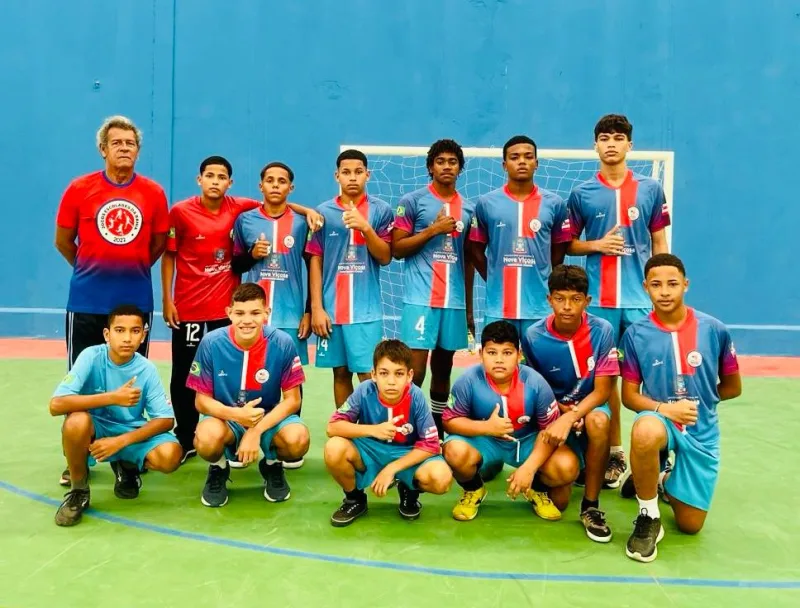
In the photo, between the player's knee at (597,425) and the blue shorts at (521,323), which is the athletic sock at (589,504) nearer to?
the player's knee at (597,425)

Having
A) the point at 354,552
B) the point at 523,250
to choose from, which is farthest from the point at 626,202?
the point at 354,552

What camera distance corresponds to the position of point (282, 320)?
390 centimetres

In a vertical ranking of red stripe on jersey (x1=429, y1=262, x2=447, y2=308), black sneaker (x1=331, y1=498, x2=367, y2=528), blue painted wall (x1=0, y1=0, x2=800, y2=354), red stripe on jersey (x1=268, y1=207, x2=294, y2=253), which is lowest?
black sneaker (x1=331, y1=498, x2=367, y2=528)

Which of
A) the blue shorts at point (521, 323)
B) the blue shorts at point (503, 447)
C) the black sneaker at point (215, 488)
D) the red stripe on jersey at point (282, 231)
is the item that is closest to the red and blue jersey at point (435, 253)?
the blue shorts at point (521, 323)

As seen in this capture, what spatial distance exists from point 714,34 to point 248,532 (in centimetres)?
743

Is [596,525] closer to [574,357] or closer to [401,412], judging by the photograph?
[574,357]

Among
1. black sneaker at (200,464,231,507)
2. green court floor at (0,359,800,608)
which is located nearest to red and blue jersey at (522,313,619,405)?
green court floor at (0,359,800,608)

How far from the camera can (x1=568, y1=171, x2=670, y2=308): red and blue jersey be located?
3656mm

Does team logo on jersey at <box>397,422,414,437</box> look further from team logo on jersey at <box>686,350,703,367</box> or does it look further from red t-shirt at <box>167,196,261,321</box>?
red t-shirt at <box>167,196,261,321</box>

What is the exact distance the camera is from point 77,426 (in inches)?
121

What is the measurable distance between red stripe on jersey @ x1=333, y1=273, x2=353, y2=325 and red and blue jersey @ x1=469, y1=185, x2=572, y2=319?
2.56 feet

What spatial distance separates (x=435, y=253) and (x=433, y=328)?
424 mm

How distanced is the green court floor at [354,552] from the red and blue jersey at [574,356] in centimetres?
57

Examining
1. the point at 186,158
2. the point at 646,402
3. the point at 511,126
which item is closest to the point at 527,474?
the point at 646,402
